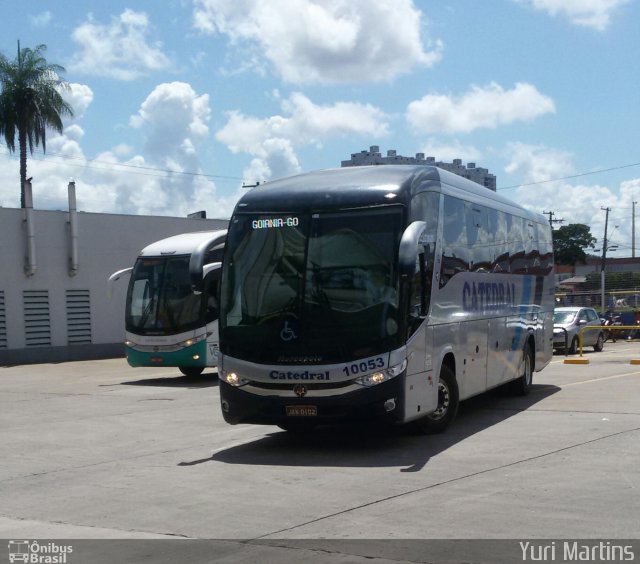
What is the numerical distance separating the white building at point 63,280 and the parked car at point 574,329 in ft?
51.9

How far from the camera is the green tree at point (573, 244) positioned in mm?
124438

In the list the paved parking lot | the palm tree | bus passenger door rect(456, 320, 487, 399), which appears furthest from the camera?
the palm tree

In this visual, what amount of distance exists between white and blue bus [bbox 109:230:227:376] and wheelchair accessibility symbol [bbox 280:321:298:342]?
10.8 metres

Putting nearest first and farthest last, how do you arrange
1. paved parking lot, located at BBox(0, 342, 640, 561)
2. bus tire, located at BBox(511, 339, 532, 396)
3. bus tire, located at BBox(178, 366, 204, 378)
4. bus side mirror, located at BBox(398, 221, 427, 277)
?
1. paved parking lot, located at BBox(0, 342, 640, 561)
2. bus side mirror, located at BBox(398, 221, 427, 277)
3. bus tire, located at BBox(511, 339, 532, 396)
4. bus tire, located at BBox(178, 366, 204, 378)

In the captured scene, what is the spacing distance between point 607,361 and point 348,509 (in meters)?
20.3

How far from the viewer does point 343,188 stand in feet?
38.7

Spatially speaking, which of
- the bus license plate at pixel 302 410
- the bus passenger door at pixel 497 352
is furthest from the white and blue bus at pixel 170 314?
the bus license plate at pixel 302 410

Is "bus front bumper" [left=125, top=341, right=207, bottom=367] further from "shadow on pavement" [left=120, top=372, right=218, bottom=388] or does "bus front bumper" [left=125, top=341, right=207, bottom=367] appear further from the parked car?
the parked car

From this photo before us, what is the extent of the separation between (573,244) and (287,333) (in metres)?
119

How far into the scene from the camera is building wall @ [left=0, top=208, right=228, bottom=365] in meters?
33.9

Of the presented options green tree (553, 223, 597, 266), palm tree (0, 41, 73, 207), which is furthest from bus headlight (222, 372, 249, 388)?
green tree (553, 223, 597, 266)

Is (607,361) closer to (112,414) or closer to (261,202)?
(112,414)

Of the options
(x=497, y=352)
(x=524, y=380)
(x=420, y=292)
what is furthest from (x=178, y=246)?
(x=420, y=292)

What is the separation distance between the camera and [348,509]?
28.1 ft
